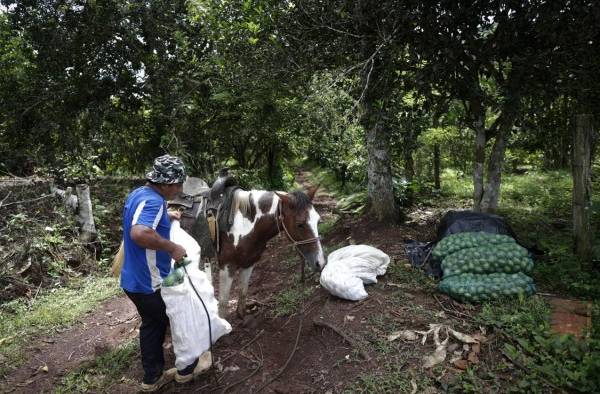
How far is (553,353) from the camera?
9.96 feet

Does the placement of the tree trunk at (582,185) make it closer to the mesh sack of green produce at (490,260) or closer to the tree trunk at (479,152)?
the mesh sack of green produce at (490,260)

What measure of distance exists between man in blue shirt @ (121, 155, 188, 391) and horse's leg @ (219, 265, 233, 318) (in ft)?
3.98

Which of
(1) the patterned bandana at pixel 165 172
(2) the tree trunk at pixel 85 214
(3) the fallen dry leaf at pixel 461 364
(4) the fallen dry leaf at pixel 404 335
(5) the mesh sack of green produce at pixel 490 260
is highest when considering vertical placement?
(1) the patterned bandana at pixel 165 172

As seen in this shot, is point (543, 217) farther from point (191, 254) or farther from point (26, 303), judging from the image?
point (26, 303)

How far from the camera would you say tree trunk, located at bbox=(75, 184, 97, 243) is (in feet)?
24.1

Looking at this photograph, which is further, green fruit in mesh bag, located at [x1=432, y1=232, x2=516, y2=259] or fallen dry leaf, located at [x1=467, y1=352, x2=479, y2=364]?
green fruit in mesh bag, located at [x1=432, y1=232, x2=516, y2=259]

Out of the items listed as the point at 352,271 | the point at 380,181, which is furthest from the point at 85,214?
the point at 380,181

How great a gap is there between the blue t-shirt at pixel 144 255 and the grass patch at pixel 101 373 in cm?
144

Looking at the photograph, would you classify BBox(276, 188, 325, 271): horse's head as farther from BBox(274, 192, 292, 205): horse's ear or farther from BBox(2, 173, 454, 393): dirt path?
BBox(2, 173, 454, 393): dirt path

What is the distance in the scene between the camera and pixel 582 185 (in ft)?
15.5

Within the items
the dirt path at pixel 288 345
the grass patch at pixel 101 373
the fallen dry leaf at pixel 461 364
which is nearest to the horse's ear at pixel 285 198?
the dirt path at pixel 288 345

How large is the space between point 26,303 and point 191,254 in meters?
4.02

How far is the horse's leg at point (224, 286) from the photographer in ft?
15.0

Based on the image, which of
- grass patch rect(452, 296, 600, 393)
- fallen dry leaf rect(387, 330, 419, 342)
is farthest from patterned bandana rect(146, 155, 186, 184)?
grass patch rect(452, 296, 600, 393)
